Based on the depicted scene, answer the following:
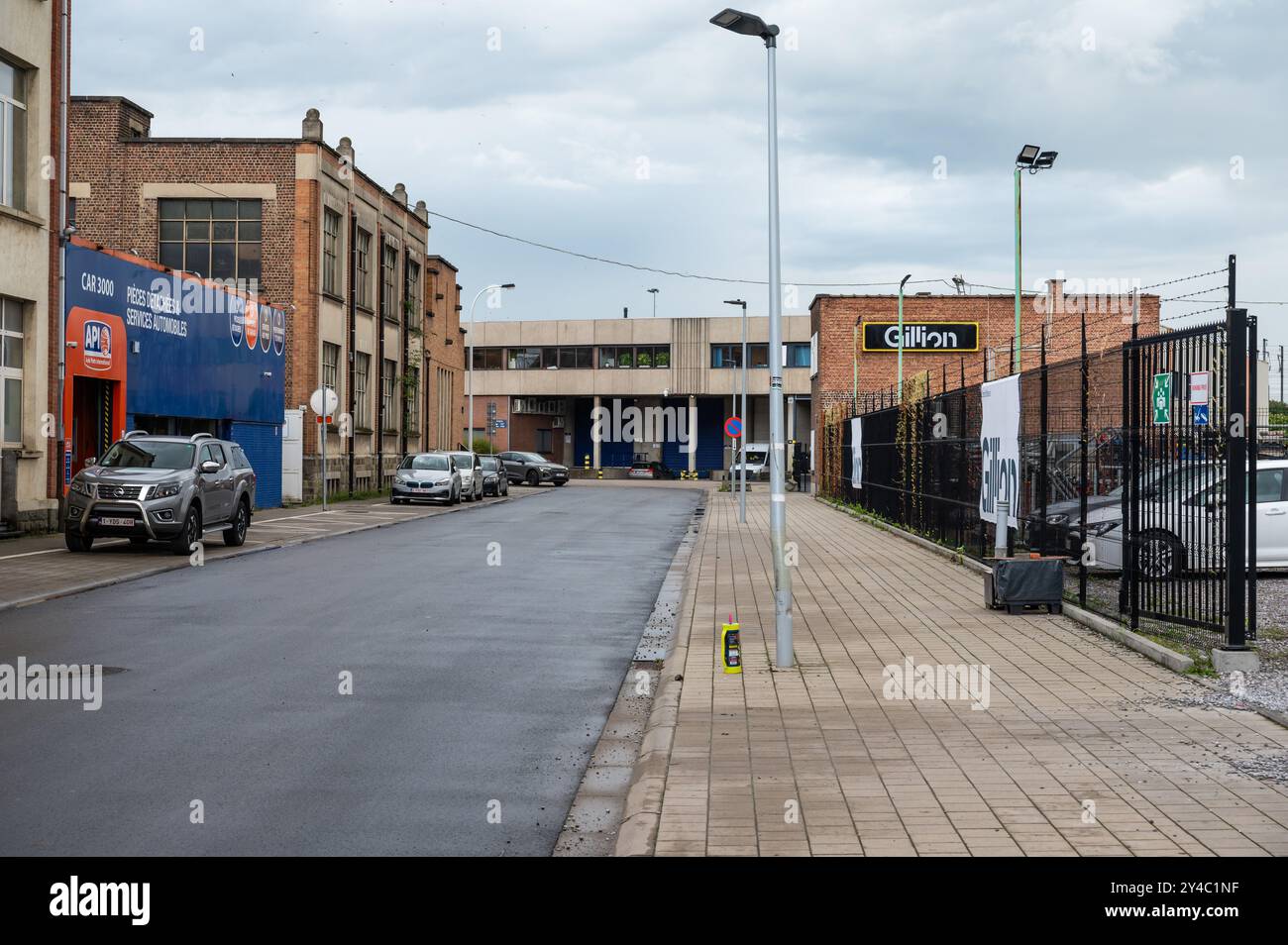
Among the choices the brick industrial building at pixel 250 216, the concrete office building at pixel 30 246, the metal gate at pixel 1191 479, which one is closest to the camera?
the metal gate at pixel 1191 479

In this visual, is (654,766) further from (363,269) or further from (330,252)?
(363,269)

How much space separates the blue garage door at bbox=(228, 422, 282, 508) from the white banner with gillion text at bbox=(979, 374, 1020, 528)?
71.5ft

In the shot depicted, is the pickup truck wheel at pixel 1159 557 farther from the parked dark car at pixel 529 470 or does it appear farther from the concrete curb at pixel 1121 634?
the parked dark car at pixel 529 470

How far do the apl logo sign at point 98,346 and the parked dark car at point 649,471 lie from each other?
55.8 metres

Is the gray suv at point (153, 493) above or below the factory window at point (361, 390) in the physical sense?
below

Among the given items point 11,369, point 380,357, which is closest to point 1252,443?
point 11,369

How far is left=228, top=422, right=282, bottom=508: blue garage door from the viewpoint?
33344mm

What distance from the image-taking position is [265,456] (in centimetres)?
3459

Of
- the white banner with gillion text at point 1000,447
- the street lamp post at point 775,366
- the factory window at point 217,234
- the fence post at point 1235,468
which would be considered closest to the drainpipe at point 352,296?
the factory window at point 217,234

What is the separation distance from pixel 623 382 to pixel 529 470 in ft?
73.7

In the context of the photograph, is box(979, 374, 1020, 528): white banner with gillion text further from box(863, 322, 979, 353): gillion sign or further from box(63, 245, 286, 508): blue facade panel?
box(863, 322, 979, 353): gillion sign

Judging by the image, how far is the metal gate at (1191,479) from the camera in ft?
30.3

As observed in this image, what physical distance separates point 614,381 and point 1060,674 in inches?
2882
